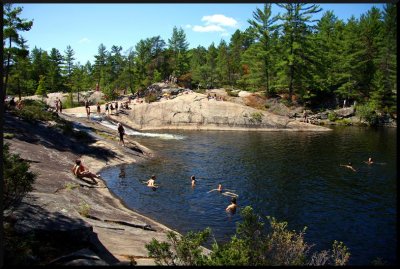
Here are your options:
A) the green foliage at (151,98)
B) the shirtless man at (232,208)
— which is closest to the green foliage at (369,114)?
the green foliage at (151,98)

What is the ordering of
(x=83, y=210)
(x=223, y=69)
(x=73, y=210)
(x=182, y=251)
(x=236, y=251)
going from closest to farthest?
(x=236, y=251) < (x=182, y=251) < (x=73, y=210) < (x=83, y=210) < (x=223, y=69)

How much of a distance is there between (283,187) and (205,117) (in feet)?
115

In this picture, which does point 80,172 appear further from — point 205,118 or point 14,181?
point 205,118

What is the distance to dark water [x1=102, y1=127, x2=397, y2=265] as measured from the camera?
1981 cm

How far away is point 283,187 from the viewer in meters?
27.8

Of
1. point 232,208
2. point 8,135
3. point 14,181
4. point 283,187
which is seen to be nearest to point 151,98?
point 8,135

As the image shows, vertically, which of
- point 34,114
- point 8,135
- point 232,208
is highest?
point 34,114

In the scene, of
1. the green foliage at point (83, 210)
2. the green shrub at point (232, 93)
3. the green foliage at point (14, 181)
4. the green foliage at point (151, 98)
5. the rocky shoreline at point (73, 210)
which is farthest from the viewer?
the green shrub at point (232, 93)

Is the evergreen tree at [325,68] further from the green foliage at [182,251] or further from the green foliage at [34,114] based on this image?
the green foliage at [182,251]

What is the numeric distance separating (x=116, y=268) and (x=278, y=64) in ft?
222

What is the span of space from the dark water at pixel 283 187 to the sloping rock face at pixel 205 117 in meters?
12.5

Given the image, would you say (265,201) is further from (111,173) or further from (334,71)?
(334,71)

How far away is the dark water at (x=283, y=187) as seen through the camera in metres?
19.8

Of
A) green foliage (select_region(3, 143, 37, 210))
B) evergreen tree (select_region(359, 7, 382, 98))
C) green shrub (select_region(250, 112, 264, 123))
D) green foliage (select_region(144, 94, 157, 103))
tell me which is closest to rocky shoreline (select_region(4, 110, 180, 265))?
green foliage (select_region(3, 143, 37, 210))
